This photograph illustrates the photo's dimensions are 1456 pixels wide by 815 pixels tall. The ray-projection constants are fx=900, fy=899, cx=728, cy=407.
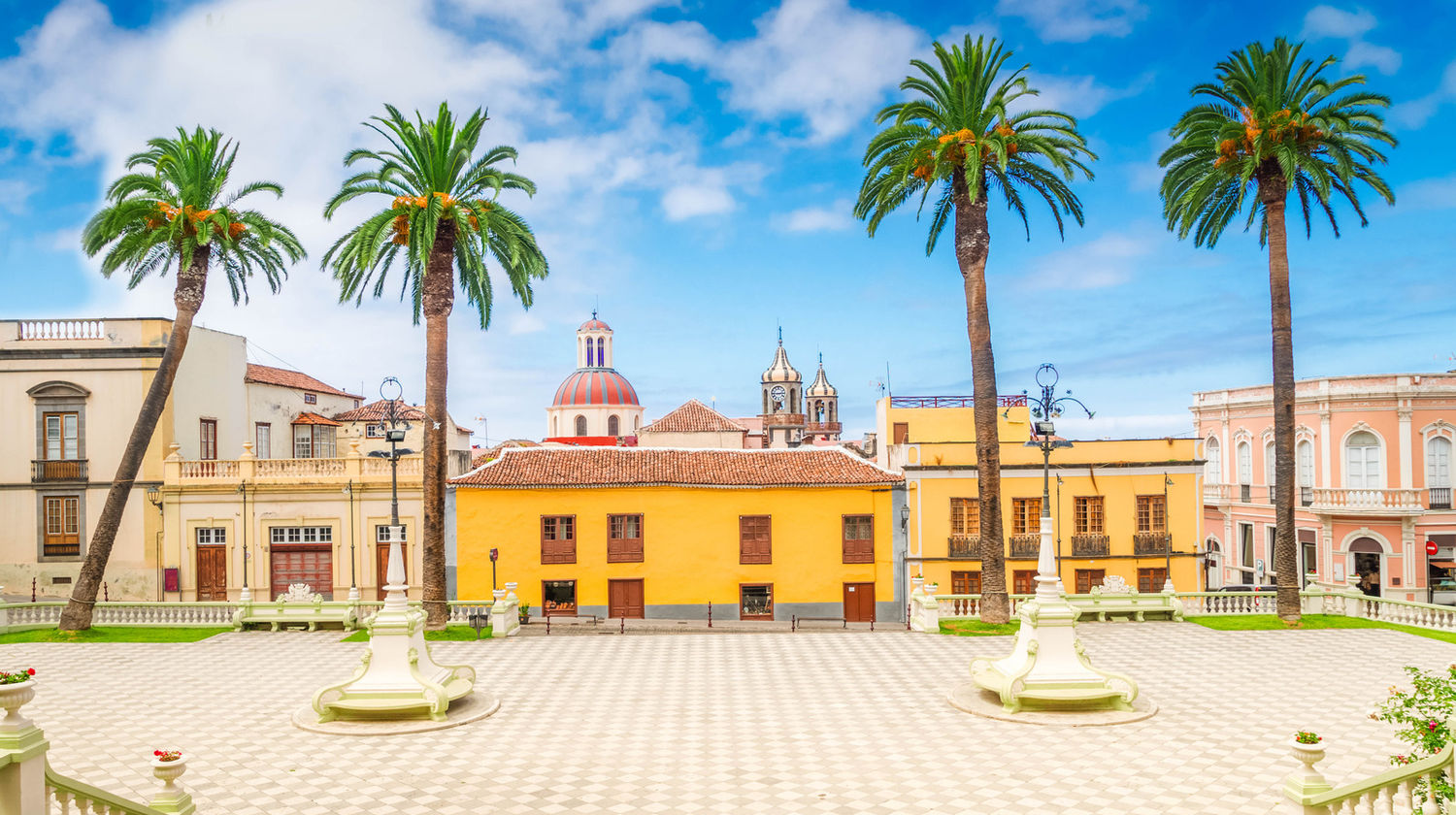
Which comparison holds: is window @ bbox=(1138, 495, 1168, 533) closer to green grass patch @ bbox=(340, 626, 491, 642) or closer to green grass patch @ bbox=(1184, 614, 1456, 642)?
green grass patch @ bbox=(1184, 614, 1456, 642)

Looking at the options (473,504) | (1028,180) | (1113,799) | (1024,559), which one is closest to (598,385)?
(473,504)

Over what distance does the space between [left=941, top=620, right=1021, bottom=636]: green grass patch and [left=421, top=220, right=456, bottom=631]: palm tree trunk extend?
1396 centimetres

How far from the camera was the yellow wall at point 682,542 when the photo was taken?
109 ft

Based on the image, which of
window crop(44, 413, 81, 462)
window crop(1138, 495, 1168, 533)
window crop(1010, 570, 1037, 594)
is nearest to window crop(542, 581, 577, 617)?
window crop(1010, 570, 1037, 594)

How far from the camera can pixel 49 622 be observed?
87.4 ft

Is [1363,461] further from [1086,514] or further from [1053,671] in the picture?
[1053,671]

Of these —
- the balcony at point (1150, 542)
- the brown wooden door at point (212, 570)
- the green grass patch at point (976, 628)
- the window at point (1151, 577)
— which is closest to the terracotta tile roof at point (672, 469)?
the brown wooden door at point (212, 570)

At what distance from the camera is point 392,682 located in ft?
48.5

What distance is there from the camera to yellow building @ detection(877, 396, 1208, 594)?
33.9 m

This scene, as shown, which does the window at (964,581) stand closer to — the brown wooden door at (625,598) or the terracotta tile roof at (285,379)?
the brown wooden door at (625,598)

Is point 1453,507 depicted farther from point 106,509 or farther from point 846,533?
point 106,509

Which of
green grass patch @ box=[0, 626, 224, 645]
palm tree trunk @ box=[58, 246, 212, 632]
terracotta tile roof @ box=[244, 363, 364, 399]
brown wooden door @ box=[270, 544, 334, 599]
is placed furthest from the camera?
terracotta tile roof @ box=[244, 363, 364, 399]

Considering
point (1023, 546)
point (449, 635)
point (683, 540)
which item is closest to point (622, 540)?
point (683, 540)

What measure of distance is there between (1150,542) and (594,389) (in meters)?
54.6
